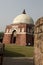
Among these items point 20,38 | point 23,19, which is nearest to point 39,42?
point 20,38

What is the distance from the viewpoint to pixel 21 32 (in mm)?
28562

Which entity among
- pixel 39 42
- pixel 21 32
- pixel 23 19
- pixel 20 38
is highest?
pixel 23 19

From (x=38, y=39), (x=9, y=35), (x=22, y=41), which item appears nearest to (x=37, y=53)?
(x=38, y=39)

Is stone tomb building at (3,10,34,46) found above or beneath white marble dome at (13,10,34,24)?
beneath

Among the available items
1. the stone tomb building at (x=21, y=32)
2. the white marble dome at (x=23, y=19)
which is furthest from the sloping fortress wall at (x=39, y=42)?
the white marble dome at (x=23, y=19)

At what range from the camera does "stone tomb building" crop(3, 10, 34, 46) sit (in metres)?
28.3

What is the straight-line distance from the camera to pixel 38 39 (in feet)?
9.96

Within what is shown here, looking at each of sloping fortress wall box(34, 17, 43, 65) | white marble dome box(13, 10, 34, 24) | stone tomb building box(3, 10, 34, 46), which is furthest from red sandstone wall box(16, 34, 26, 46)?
sloping fortress wall box(34, 17, 43, 65)

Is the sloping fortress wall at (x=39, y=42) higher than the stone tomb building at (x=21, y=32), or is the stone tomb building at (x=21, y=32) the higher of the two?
the stone tomb building at (x=21, y=32)

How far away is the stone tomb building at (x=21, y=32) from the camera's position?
92.8 feet

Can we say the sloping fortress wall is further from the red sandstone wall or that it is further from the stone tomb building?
the red sandstone wall

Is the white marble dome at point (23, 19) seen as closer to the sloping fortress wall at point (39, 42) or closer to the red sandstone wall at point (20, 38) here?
the red sandstone wall at point (20, 38)

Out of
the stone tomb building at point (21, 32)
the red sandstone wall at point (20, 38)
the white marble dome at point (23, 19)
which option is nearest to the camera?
the red sandstone wall at point (20, 38)

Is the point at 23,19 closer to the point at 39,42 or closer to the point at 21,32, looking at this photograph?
the point at 21,32
